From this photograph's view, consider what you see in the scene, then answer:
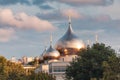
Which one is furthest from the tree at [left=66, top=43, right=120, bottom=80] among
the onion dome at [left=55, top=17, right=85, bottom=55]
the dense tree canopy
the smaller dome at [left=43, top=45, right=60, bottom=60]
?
the smaller dome at [left=43, top=45, right=60, bottom=60]

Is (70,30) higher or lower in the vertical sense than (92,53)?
higher

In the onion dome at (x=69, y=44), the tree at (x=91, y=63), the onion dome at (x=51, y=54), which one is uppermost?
the onion dome at (x=69, y=44)

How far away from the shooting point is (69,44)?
467 ft

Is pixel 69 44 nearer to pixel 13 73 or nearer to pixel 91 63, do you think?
pixel 13 73

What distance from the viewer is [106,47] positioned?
324 ft

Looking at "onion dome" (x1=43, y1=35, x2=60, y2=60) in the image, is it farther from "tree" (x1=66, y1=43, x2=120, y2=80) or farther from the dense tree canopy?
"tree" (x1=66, y1=43, x2=120, y2=80)

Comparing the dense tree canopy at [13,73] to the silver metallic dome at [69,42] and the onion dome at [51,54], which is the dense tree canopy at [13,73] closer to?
the onion dome at [51,54]

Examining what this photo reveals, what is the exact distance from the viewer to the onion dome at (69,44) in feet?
466

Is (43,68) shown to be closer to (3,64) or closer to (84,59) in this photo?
(3,64)

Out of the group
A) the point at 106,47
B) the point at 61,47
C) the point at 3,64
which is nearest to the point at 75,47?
the point at 61,47

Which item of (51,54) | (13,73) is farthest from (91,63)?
(51,54)

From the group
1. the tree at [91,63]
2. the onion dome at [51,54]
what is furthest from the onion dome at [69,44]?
the tree at [91,63]

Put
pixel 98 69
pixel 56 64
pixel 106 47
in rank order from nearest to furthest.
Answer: pixel 98 69
pixel 106 47
pixel 56 64

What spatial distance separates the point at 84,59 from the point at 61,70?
1805 inches
